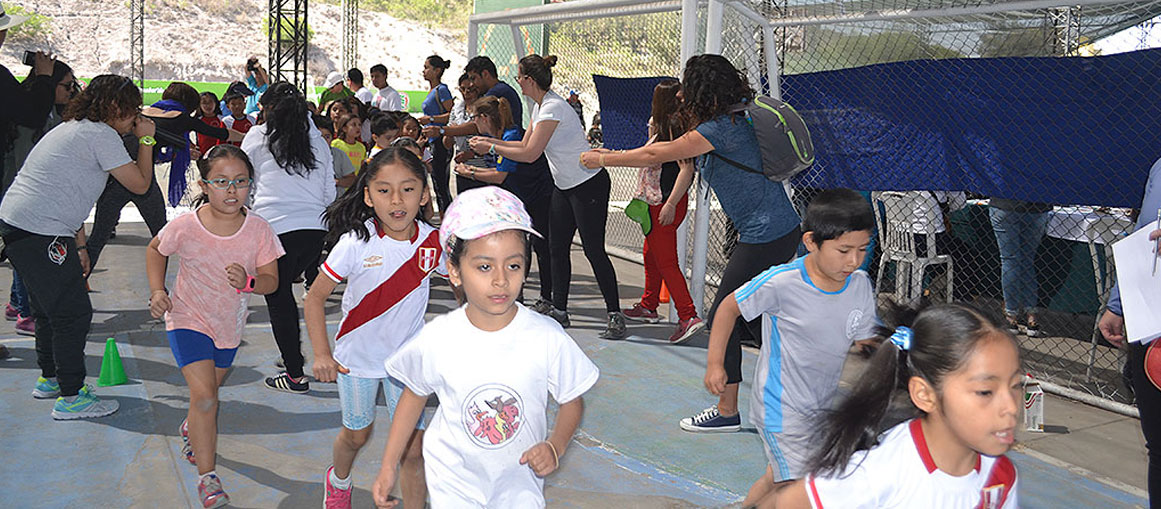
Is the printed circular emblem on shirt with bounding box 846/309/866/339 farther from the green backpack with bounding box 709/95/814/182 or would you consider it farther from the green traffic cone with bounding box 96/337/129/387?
the green traffic cone with bounding box 96/337/129/387

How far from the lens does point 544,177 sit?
7543mm

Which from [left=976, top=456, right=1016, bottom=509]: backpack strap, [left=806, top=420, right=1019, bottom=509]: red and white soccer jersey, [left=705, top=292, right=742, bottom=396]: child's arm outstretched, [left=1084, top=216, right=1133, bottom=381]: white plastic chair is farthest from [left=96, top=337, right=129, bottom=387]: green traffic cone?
[left=1084, top=216, right=1133, bottom=381]: white plastic chair

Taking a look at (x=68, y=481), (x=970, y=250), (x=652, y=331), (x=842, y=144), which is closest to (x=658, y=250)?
(x=652, y=331)

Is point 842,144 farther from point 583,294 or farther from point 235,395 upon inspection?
point 235,395

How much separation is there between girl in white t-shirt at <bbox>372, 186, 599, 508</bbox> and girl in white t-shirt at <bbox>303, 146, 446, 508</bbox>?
91 cm

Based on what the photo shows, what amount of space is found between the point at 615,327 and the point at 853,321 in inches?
154

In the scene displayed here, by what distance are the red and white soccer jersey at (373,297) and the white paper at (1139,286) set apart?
7.42 ft

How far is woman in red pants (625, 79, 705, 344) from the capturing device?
6430 mm

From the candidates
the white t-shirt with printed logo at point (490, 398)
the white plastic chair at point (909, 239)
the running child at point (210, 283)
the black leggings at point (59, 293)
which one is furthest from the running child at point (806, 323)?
the white plastic chair at point (909, 239)

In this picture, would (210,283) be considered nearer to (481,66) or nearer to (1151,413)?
(1151,413)

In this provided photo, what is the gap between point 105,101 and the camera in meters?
4.65

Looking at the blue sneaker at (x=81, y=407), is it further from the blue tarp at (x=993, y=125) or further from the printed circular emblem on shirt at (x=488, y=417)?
the blue tarp at (x=993, y=125)

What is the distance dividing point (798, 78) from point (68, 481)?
542 cm

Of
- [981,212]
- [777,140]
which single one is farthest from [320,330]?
[981,212]
